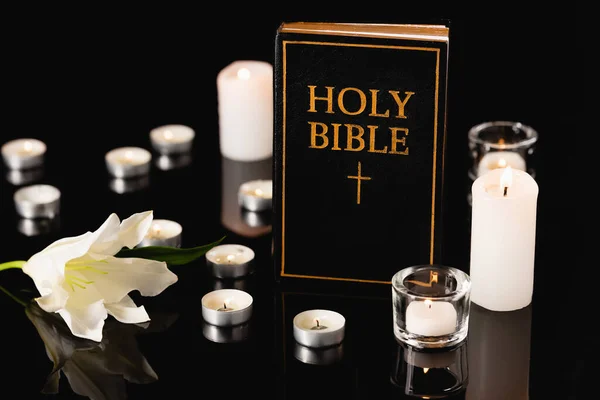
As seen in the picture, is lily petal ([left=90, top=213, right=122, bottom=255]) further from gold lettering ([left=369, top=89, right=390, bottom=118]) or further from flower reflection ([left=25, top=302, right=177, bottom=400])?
gold lettering ([left=369, top=89, right=390, bottom=118])

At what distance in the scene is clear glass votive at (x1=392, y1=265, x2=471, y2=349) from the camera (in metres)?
1.41

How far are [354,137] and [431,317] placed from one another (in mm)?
225

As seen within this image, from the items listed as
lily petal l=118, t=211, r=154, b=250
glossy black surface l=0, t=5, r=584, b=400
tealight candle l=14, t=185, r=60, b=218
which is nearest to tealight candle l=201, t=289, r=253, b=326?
glossy black surface l=0, t=5, r=584, b=400

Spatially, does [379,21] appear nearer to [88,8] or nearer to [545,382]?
[545,382]

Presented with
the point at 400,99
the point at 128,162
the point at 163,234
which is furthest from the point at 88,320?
the point at 128,162

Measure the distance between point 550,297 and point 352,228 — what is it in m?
0.24

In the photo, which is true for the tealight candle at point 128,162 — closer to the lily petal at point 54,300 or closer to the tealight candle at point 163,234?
the tealight candle at point 163,234

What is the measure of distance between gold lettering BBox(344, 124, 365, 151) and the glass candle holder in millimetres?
373

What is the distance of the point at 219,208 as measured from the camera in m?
1.83

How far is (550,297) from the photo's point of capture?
→ 156 centimetres

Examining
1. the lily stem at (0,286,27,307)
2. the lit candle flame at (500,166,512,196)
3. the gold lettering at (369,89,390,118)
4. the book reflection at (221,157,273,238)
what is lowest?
the lily stem at (0,286,27,307)

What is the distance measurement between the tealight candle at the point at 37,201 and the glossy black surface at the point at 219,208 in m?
0.02

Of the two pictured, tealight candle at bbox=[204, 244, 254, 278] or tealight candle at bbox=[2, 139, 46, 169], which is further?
tealight candle at bbox=[2, 139, 46, 169]

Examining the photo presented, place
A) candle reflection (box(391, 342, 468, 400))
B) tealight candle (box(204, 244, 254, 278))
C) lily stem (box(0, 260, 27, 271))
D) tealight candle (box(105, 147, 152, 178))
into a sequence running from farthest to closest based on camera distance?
tealight candle (box(105, 147, 152, 178))
tealight candle (box(204, 244, 254, 278))
lily stem (box(0, 260, 27, 271))
candle reflection (box(391, 342, 468, 400))
